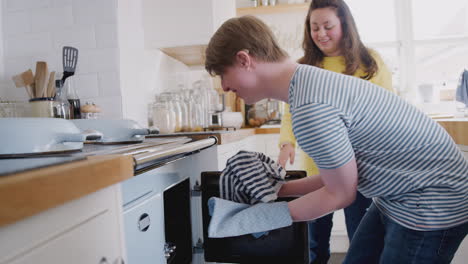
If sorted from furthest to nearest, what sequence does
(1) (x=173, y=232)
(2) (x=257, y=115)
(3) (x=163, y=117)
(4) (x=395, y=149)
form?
(2) (x=257, y=115) < (3) (x=163, y=117) < (1) (x=173, y=232) < (4) (x=395, y=149)

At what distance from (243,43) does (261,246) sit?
517 millimetres

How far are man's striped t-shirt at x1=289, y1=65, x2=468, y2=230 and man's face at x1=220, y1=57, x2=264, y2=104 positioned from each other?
4.2 inches

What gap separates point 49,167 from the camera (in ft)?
1.53

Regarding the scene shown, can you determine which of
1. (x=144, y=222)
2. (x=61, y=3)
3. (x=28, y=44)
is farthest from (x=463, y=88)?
(x=28, y=44)

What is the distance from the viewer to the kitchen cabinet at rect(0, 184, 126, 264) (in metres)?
0.40

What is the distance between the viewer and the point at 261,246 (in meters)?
0.94

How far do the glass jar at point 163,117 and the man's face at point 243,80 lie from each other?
1.08m

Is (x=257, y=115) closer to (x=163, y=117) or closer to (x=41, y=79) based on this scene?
(x=163, y=117)

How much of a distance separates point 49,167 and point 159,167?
1.69 feet

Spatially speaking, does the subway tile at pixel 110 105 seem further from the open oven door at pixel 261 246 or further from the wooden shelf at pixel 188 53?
the open oven door at pixel 261 246

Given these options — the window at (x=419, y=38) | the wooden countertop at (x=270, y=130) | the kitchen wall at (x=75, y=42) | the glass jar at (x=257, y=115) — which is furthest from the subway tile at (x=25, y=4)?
the window at (x=419, y=38)

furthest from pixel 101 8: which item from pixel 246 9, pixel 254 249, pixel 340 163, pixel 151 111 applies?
pixel 246 9

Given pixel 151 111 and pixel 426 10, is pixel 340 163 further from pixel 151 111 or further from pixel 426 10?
pixel 426 10

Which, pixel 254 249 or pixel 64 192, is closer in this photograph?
pixel 64 192
